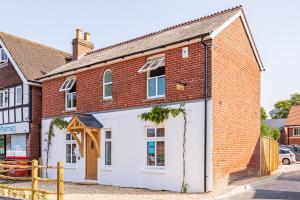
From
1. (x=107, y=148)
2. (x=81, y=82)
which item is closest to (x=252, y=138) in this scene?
(x=107, y=148)

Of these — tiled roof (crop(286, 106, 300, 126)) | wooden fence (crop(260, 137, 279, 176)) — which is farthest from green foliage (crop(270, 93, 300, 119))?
wooden fence (crop(260, 137, 279, 176))

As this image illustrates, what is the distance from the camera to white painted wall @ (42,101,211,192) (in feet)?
46.6

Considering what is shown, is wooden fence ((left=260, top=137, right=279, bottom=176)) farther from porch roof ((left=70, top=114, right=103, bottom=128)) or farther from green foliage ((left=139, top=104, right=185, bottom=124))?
porch roof ((left=70, top=114, right=103, bottom=128))

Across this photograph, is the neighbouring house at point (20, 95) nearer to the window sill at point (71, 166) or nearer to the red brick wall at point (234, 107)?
the window sill at point (71, 166)

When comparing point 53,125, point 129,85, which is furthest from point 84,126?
point 53,125

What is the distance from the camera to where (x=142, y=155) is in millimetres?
16047

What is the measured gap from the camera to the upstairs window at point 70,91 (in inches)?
801

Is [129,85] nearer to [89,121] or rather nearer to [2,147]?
[89,121]

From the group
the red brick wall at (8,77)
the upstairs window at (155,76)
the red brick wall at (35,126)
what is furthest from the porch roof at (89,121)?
the red brick wall at (8,77)

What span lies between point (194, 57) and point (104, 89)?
5649mm

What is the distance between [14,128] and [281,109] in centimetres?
7528

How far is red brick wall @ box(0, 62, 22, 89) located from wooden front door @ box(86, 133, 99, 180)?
7452mm

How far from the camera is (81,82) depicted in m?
19.7

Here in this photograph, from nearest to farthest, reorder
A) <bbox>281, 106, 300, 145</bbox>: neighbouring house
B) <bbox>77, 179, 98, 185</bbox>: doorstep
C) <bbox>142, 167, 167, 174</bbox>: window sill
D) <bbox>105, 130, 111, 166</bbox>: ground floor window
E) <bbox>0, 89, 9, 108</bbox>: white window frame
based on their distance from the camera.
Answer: <bbox>142, 167, 167, 174</bbox>: window sill
<bbox>105, 130, 111, 166</bbox>: ground floor window
<bbox>77, 179, 98, 185</bbox>: doorstep
<bbox>0, 89, 9, 108</bbox>: white window frame
<bbox>281, 106, 300, 145</bbox>: neighbouring house
